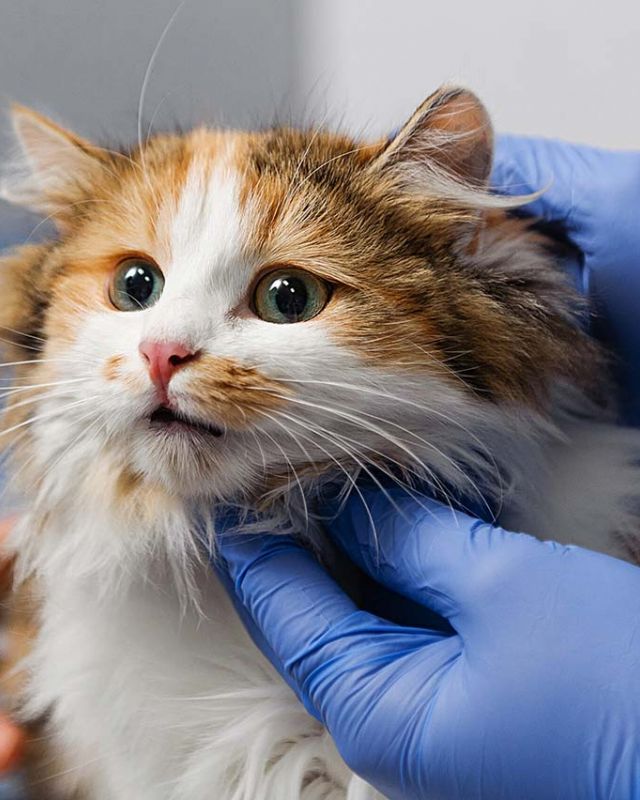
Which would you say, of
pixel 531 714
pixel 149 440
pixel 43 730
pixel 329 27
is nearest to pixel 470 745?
pixel 531 714

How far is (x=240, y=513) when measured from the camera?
1036mm

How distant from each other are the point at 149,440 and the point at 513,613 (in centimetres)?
47

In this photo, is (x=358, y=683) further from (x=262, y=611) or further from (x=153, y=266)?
(x=153, y=266)

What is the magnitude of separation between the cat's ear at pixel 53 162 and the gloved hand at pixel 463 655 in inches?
23.0

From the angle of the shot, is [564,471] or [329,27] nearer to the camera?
[564,471]

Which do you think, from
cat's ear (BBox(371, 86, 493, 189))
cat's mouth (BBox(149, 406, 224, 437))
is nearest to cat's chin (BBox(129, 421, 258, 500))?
cat's mouth (BBox(149, 406, 224, 437))

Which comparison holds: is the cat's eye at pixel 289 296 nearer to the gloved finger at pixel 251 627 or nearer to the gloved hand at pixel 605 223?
the gloved finger at pixel 251 627

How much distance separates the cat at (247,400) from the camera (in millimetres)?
928

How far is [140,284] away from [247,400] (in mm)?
268

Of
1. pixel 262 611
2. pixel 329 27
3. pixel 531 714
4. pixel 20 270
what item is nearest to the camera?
pixel 531 714

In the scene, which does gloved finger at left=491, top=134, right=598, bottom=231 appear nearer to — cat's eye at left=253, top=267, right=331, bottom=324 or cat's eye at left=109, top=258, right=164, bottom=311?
cat's eye at left=253, top=267, right=331, bottom=324

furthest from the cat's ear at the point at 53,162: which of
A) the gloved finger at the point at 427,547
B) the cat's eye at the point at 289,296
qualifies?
the gloved finger at the point at 427,547

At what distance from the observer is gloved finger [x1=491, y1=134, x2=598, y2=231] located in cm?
138

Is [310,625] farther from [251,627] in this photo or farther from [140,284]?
[140,284]
